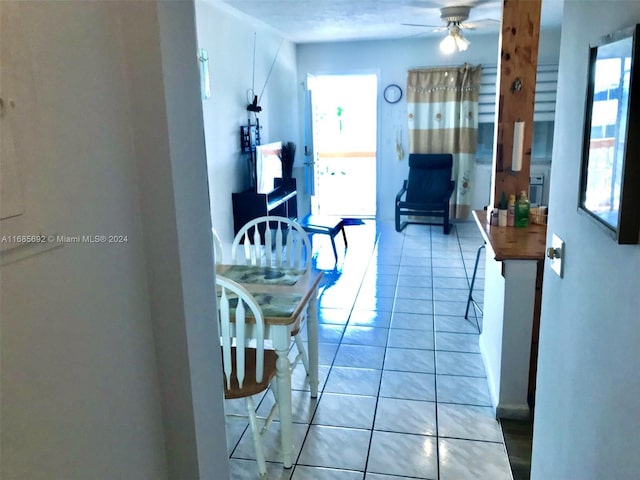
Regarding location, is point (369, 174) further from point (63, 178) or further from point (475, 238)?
point (63, 178)

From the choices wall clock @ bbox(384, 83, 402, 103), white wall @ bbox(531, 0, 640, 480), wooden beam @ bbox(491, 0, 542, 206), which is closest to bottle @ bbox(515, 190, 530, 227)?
wooden beam @ bbox(491, 0, 542, 206)

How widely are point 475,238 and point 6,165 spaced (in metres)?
5.92

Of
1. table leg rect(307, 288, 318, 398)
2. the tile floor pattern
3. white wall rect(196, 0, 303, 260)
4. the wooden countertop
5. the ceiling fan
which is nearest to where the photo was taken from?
the tile floor pattern

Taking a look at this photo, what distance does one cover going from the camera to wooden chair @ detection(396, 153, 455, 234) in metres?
6.39

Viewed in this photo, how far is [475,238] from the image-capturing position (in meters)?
6.17

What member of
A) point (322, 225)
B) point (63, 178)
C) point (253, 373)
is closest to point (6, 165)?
point (63, 178)

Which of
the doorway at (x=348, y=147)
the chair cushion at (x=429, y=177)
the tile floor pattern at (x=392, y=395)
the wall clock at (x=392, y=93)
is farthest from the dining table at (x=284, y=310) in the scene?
the doorway at (x=348, y=147)

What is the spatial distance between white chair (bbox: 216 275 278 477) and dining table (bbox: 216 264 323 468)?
0.23 ft

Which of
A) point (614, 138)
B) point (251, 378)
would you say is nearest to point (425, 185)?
point (251, 378)

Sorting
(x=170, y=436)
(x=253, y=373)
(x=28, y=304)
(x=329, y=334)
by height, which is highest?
(x=28, y=304)

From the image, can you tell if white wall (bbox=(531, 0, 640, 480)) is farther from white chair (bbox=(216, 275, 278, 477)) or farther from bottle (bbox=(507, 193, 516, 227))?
bottle (bbox=(507, 193, 516, 227))

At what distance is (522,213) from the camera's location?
9.58 feet

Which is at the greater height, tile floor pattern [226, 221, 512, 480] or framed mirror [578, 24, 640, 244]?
framed mirror [578, 24, 640, 244]

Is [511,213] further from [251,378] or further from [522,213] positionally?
[251,378]
